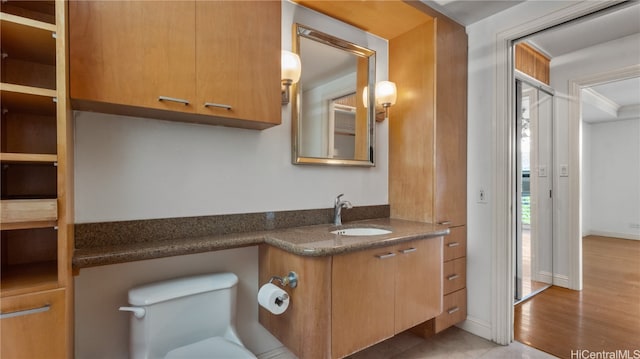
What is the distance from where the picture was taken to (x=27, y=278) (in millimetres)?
1056

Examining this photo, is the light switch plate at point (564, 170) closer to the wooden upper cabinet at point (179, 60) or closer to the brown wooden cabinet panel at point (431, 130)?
the brown wooden cabinet panel at point (431, 130)

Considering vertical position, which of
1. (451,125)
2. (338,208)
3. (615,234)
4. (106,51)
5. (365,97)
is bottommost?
(615,234)

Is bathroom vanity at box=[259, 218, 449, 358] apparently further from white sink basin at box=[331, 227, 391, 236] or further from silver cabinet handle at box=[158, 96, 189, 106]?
silver cabinet handle at box=[158, 96, 189, 106]

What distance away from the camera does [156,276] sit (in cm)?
149

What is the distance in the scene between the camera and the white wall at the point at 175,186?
135 centimetres

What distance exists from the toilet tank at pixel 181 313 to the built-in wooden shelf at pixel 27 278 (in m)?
0.31

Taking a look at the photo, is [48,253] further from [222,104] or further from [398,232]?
[398,232]

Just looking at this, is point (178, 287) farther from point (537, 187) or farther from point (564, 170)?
point (564, 170)

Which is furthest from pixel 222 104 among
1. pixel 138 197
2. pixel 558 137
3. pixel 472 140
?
pixel 558 137

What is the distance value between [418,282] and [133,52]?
1.78 meters

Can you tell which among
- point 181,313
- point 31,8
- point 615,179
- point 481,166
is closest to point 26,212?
point 181,313

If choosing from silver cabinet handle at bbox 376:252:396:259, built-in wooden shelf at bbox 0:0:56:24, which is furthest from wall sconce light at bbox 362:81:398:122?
built-in wooden shelf at bbox 0:0:56:24

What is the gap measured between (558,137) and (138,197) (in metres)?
3.80

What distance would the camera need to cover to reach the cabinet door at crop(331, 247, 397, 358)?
1408 mm
